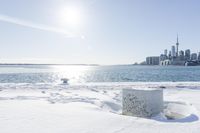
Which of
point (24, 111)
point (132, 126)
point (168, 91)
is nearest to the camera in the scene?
point (132, 126)

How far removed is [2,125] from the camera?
7676 millimetres

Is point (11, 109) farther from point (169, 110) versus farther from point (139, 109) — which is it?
point (169, 110)

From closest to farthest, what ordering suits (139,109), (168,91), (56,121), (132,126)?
(132,126) → (56,121) → (139,109) → (168,91)

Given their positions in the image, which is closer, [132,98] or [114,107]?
[132,98]

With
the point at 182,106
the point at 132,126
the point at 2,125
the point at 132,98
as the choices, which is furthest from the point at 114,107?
the point at 2,125

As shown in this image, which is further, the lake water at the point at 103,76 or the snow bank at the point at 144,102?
the lake water at the point at 103,76

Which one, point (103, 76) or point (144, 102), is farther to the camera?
point (103, 76)

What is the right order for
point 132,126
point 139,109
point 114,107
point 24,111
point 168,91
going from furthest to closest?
point 168,91
point 114,107
point 139,109
point 24,111
point 132,126

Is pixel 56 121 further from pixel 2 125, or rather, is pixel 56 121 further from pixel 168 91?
pixel 168 91

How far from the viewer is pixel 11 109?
33.7 ft

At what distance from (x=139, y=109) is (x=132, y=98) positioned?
22.4 inches

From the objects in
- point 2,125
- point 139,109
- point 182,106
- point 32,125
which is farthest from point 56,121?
point 182,106

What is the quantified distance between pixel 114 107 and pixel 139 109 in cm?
233

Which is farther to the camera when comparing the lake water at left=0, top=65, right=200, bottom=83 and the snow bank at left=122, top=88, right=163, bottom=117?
the lake water at left=0, top=65, right=200, bottom=83
